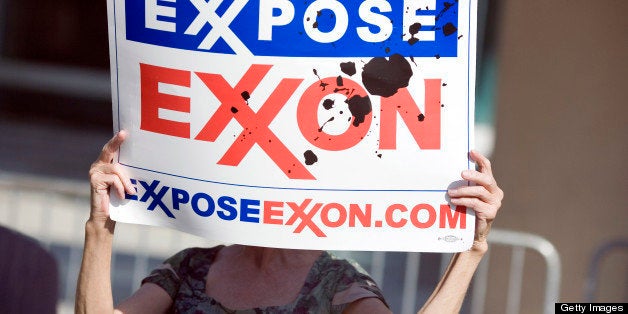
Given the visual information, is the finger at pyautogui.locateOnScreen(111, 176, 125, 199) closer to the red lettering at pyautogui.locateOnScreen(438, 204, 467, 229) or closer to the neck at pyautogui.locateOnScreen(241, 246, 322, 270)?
the neck at pyautogui.locateOnScreen(241, 246, 322, 270)

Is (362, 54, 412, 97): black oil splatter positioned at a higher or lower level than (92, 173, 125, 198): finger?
higher

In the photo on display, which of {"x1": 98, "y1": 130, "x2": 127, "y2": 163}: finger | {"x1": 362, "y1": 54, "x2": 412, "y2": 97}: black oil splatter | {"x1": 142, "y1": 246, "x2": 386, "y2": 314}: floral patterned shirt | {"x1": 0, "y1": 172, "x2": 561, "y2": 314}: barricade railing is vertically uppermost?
{"x1": 362, "y1": 54, "x2": 412, "y2": 97}: black oil splatter

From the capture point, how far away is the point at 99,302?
2816 millimetres

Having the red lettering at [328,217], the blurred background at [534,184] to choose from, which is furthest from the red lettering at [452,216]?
the blurred background at [534,184]

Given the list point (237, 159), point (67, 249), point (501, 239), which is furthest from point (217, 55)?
point (67, 249)

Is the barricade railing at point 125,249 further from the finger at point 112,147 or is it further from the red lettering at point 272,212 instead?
the red lettering at point 272,212

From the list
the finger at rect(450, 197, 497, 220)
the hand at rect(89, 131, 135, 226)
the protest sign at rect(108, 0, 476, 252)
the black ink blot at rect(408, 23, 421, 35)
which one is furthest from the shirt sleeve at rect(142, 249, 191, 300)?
the black ink blot at rect(408, 23, 421, 35)

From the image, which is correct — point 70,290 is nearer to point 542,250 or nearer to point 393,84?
point 542,250

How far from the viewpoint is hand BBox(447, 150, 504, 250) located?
2545 mm

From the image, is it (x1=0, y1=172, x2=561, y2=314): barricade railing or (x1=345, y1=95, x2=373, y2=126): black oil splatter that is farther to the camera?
(x1=0, y1=172, x2=561, y2=314): barricade railing

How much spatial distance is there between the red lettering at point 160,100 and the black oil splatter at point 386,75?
45cm

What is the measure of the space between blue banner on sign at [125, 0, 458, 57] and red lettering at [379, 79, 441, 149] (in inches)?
4.5

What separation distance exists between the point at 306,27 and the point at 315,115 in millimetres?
218

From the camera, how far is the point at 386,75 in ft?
8.38
